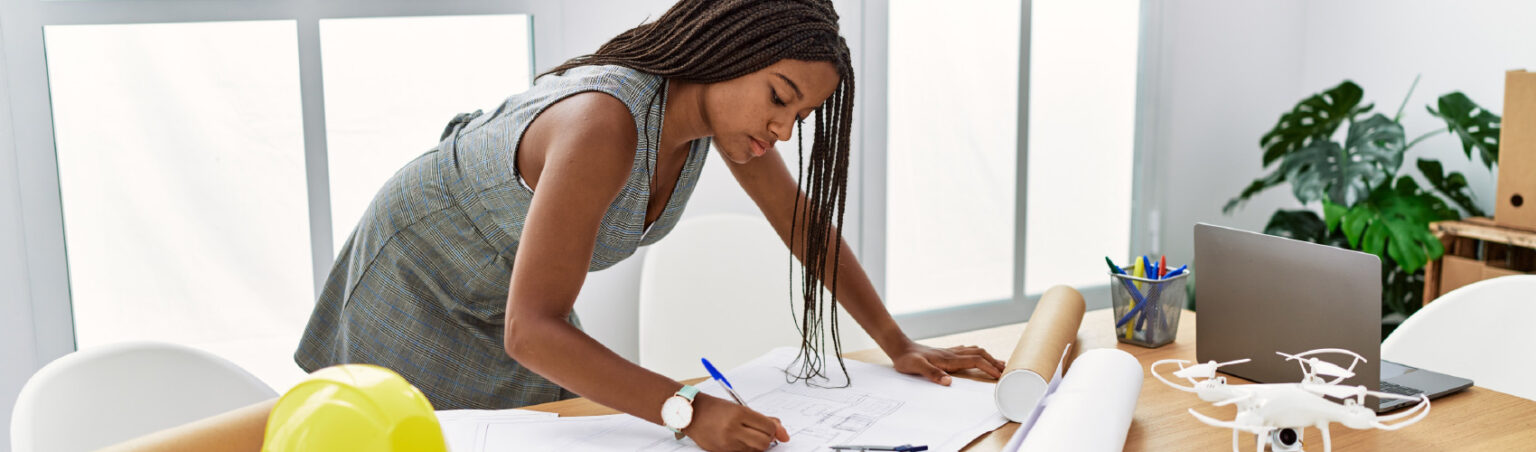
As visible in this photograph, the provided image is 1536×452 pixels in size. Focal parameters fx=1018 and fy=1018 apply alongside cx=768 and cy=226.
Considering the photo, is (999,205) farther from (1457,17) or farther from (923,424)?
(923,424)

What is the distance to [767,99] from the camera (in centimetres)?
112

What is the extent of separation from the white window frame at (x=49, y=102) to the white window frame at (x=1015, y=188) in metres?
0.93

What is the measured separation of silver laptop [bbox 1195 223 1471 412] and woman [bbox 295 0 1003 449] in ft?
0.91

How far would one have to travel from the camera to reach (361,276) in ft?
4.42

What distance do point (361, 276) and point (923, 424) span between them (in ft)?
2.51

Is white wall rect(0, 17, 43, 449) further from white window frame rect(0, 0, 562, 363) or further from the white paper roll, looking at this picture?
the white paper roll

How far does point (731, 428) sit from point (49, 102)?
1545mm

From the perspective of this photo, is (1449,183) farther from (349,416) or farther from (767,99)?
(349,416)

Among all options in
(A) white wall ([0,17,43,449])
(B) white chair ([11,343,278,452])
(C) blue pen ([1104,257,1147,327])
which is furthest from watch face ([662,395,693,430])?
(A) white wall ([0,17,43,449])

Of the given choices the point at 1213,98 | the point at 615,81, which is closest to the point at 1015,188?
the point at 1213,98

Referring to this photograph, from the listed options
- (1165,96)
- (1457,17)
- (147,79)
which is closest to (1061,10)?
(1165,96)

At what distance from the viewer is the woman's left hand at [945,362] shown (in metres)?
1.25

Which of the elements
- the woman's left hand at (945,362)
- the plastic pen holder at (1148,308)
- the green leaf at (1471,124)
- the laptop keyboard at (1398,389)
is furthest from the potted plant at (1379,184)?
the woman's left hand at (945,362)

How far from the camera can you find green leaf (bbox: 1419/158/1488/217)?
8.73 feet
